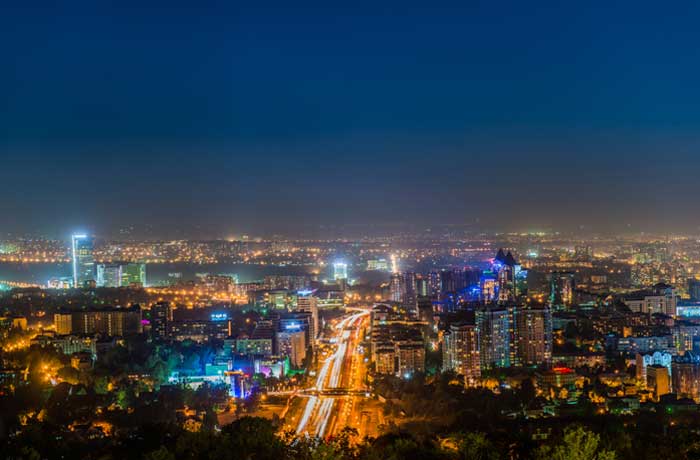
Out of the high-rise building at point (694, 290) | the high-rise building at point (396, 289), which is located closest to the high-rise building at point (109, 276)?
the high-rise building at point (396, 289)

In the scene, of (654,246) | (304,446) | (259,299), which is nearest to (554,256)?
(654,246)

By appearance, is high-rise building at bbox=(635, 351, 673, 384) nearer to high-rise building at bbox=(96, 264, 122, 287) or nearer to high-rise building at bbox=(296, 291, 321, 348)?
high-rise building at bbox=(296, 291, 321, 348)

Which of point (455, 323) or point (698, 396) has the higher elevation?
point (455, 323)

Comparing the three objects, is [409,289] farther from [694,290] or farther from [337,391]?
[337,391]

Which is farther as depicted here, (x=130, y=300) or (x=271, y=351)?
(x=130, y=300)

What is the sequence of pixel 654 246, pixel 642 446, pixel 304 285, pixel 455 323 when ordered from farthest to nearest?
pixel 654 246 < pixel 304 285 < pixel 455 323 < pixel 642 446

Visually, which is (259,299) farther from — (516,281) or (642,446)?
Result: (642,446)

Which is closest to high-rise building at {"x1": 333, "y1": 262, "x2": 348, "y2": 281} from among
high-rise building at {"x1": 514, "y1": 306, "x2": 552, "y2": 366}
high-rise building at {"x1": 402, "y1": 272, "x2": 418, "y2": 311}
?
high-rise building at {"x1": 402, "y1": 272, "x2": 418, "y2": 311}
